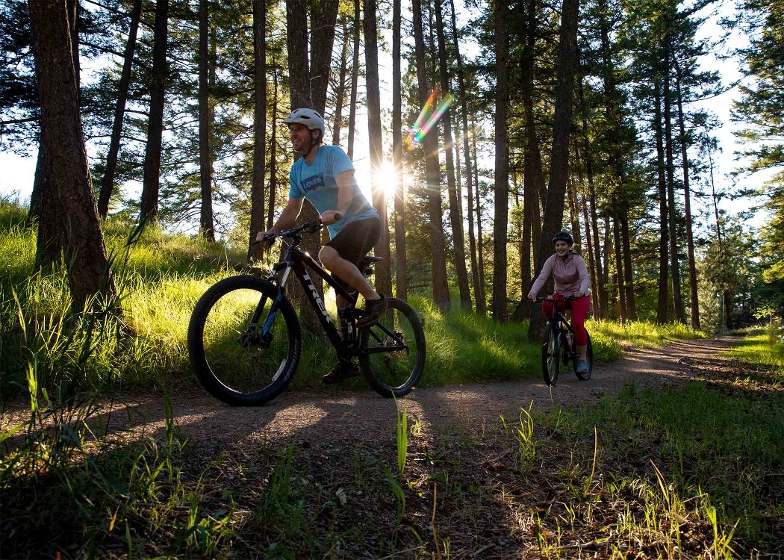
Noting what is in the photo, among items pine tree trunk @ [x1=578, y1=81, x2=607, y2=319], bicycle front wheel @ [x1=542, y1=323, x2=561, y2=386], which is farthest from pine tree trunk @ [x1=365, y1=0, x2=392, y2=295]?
pine tree trunk @ [x1=578, y1=81, x2=607, y2=319]

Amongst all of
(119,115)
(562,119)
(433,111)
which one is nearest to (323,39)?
(562,119)

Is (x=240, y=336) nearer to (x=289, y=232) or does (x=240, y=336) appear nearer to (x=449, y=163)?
(x=289, y=232)

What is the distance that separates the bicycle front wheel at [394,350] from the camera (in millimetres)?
4902

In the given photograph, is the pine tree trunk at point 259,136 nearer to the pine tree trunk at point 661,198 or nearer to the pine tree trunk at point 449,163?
the pine tree trunk at point 449,163

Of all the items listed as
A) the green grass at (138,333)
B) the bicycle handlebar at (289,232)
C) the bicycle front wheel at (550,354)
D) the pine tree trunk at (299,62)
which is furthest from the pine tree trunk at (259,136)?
the bicycle handlebar at (289,232)

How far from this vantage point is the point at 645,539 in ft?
7.41

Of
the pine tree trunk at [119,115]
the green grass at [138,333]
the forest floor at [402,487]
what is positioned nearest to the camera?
the forest floor at [402,487]

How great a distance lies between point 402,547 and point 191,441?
4.18 ft

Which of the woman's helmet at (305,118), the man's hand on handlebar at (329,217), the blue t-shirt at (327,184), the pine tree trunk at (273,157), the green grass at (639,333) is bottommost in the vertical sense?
the green grass at (639,333)

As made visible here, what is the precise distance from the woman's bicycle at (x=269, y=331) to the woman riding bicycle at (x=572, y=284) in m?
2.95

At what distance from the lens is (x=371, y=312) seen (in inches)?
186

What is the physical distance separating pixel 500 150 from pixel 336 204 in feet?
37.3

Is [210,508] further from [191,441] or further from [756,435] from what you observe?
[756,435]

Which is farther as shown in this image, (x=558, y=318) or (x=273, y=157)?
(x=273, y=157)
